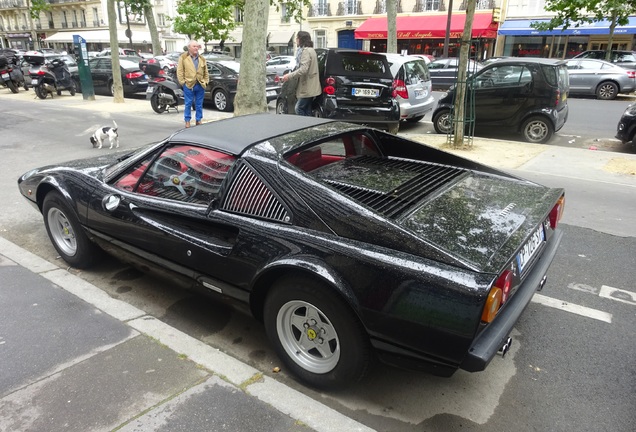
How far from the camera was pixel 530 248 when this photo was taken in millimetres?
2715

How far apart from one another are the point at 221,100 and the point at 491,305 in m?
13.8

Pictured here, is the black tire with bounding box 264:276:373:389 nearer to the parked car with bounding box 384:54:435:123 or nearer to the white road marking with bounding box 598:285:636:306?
the white road marking with bounding box 598:285:636:306

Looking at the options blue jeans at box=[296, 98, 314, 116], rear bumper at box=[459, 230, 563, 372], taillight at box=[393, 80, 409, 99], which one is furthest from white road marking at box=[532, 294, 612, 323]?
taillight at box=[393, 80, 409, 99]

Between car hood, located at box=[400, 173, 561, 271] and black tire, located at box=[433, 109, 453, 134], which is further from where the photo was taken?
black tire, located at box=[433, 109, 453, 134]

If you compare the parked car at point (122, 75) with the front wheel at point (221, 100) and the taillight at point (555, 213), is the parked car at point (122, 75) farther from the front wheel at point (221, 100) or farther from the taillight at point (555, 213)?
the taillight at point (555, 213)

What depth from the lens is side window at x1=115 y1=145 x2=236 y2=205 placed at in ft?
10.3

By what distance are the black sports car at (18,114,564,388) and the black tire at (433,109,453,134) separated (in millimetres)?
7402

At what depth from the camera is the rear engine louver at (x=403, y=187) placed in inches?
108

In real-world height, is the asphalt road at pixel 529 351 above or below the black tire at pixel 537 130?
below

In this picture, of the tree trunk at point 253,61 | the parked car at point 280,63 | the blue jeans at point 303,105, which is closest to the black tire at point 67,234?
the blue jeans at point 303,105

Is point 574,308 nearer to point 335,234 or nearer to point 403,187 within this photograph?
point 403,187

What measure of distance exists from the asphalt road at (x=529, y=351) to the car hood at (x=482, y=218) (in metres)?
0.93

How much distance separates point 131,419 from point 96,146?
811cm

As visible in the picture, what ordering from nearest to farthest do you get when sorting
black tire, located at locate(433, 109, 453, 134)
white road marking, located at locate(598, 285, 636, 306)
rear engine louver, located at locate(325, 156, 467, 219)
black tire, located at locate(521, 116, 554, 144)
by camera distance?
rear engine louver, located at locate(325, 156, 467, 219), white road marking, located at locate(598, 285, 636, 306), black tire, located at locate(521, 116, 554, 144), black tire, located at locate(433, 109, 453, 134)
